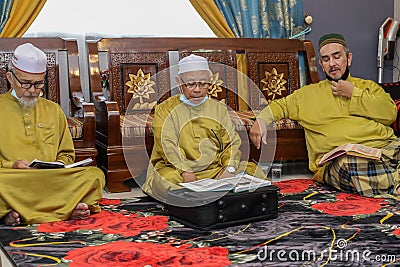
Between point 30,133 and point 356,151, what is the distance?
6.73 feet

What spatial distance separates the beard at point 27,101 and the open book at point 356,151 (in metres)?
1.94

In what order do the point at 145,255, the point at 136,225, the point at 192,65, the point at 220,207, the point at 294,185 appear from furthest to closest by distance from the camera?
the point at 294,185 → the point at 192,65 → the point at 136,225 → the point at 220,207 → the point at 145,255

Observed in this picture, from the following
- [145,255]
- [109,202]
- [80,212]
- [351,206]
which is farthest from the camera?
[109,202]

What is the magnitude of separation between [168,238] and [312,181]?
5.66ft

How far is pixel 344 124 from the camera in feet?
12.9

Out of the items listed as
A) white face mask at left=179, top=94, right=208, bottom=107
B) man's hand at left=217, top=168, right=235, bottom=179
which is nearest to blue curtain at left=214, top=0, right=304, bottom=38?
white face mask at left=179, top=94, right=208, bottom=107

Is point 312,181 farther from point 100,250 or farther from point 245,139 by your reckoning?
point 100,250

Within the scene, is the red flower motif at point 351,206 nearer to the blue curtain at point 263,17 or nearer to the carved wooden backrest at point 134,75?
the carved wooden backrest at point 134,75

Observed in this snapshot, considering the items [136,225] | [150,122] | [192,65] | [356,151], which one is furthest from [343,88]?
[136,225]

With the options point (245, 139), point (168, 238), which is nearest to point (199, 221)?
point (168, 238)

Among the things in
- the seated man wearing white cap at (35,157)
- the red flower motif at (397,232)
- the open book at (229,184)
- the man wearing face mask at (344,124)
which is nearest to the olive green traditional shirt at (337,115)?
the man wearing face mask at (344,124)

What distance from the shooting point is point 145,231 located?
294 centimetres

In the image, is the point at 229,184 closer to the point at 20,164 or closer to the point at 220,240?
the point at 220,240

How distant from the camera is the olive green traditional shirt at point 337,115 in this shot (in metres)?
3.86
